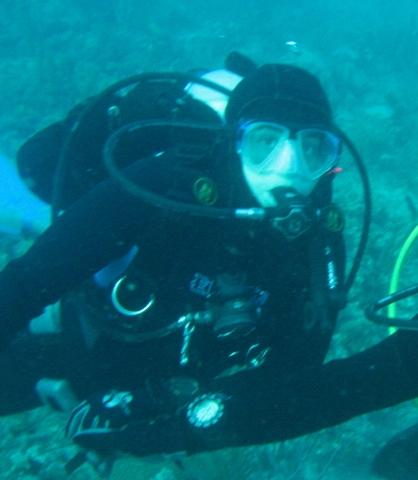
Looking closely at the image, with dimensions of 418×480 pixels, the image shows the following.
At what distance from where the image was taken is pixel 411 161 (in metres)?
10.2

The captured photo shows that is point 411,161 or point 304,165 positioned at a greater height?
point 304,165

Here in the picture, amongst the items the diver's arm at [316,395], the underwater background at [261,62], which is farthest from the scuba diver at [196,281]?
the underwater background at [261,62]

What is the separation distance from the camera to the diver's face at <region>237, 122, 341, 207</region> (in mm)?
2609

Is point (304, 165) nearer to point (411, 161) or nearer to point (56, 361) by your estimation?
point (56, 361)

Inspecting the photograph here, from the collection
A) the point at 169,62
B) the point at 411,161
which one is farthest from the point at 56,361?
the point at 169,62

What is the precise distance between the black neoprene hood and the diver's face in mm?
72

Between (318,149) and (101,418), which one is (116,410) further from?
(318,149)

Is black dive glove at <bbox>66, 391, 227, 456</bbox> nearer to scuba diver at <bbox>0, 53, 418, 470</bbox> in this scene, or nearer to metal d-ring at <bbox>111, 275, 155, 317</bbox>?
scuba diver at <bbox>0, 53, 418, 470</bbox>

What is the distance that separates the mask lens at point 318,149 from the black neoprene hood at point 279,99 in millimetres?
73

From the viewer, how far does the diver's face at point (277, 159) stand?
2609 mm

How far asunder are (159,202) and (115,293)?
606 millimetres

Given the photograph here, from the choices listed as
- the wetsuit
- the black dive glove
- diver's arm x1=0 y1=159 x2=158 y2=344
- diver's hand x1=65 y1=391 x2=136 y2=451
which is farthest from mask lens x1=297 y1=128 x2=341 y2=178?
diver's hand x1=65 y1=391 x2=136 y2=451

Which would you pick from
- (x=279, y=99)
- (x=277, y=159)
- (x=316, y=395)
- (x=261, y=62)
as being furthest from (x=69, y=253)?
(x=261, y=62)

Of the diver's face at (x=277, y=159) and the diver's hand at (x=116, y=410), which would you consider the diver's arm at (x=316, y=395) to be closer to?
the diver's hand at (x=116, y=410)
